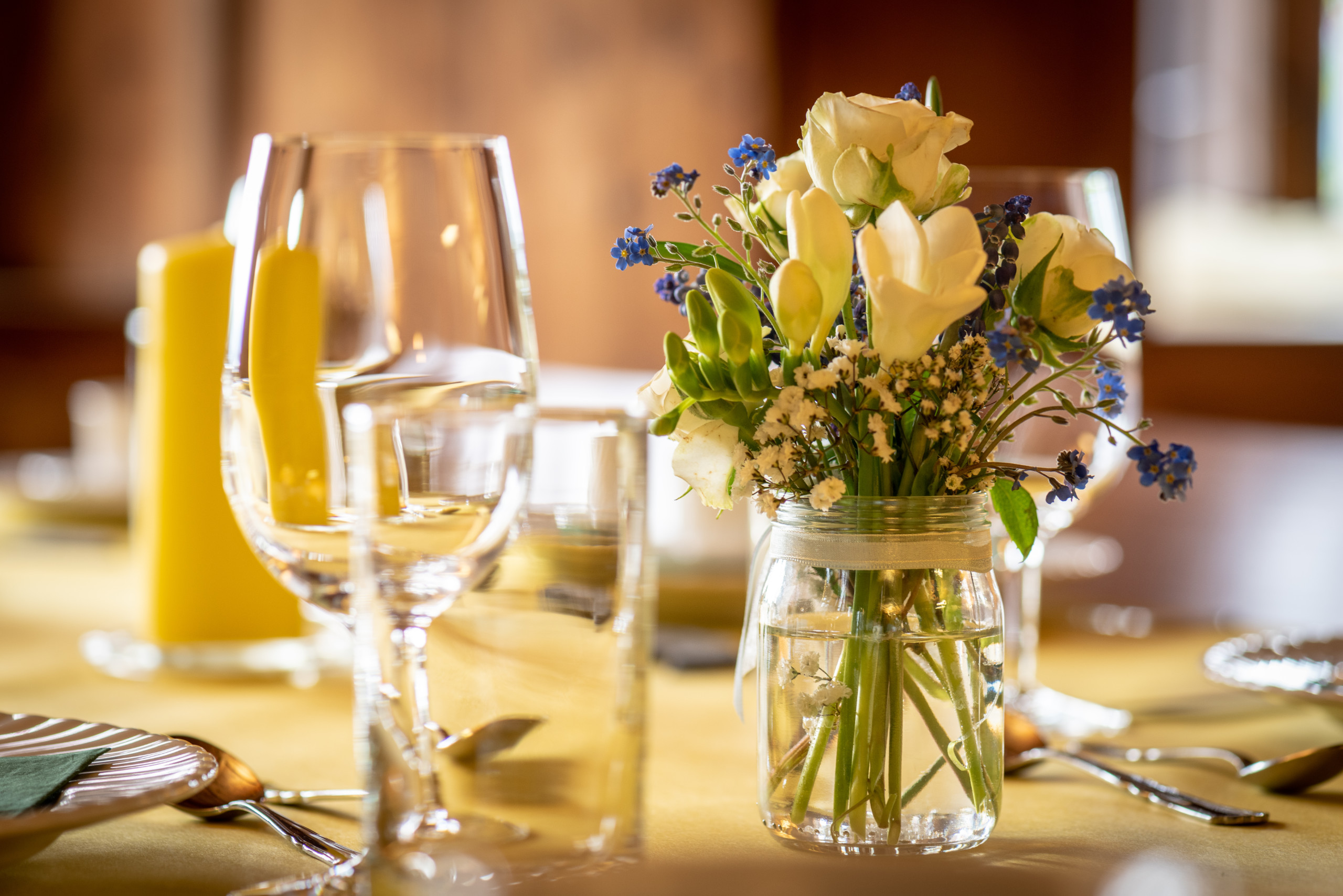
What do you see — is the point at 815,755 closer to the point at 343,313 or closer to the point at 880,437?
the point at 880,437

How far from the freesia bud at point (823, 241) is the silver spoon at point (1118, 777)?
0.21m

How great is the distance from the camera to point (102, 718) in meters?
0.80

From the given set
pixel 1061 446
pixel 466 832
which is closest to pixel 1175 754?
pixel 1061 446

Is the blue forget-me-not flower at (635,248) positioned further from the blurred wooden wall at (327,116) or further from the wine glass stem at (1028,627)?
the blurred wooden wall at (327,116)

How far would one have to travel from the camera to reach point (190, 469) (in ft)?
3.20

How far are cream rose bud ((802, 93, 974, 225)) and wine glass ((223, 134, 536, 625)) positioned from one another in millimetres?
129

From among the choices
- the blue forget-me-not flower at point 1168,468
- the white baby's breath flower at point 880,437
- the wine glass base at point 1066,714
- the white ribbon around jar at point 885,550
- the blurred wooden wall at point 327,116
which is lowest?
the wine glass base at point 1066,714

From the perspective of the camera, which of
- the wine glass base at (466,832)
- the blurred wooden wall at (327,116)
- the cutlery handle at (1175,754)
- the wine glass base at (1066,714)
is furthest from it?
the blurred wooden wall at (327,116)

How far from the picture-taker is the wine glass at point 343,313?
0.54 metres

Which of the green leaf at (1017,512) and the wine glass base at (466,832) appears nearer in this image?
the wine glass base at (466,832)

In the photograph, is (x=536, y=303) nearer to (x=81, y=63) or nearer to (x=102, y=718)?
(x=81, y=63)

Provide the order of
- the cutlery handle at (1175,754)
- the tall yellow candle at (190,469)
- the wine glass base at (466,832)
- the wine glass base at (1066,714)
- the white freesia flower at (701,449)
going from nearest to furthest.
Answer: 1. the wine glass base at (466,832)
2. the white freesia flower at (701,449)
3. the cutlery handle at (1175,754)
4. the wine glass base at (1066,714)
5. the tall yellow candle at (190,469)

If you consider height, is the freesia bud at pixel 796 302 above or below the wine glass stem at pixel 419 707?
above

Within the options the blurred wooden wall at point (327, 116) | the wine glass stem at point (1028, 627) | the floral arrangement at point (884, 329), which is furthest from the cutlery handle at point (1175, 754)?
the blurred wooden wall at point (327, 116)
